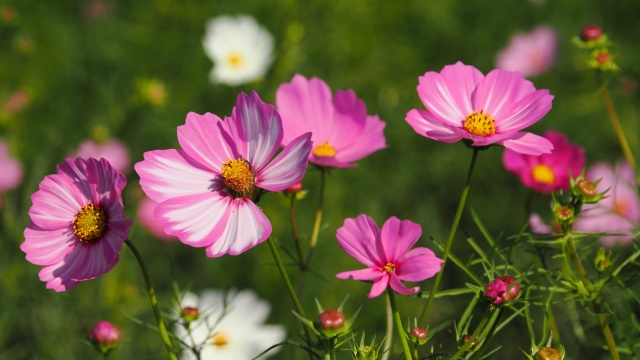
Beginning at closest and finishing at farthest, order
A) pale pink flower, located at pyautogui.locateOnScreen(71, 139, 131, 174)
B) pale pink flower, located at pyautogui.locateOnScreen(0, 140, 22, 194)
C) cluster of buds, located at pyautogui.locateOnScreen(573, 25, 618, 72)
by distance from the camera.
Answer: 1. cluster of buds, located at pyautogui.locateOnScreen(573, 25, 618, 72)
2. pale pink flower, located at pyautogui.locateOnScreen(0, 140, 22, 194)
3. pale pink flower, located at pyautogui.locateOnScreen(71, 139, 131, 174)

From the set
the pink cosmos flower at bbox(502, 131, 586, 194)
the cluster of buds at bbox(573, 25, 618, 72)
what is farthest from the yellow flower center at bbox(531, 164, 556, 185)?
the cluster of buds at bbox(573, 25, 618, 72)

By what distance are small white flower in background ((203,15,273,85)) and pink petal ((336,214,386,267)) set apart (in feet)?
5.95

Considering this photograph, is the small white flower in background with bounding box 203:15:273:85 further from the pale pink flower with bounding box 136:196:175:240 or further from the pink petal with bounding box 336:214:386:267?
the pink petal with bounding box 336:214:386:267

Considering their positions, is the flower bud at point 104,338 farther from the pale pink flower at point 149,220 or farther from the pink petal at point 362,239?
the pale pink flower at point 149,220

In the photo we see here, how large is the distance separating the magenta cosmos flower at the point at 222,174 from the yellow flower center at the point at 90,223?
0.05 m

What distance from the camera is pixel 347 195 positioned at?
6.69 feet

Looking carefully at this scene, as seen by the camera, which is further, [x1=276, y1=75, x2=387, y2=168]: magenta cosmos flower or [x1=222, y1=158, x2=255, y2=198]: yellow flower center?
[x1=276, y1=75, x2=387, y2=168]: magenta cosmos flower

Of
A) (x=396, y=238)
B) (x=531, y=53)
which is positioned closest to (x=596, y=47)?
(x=396, y=238)

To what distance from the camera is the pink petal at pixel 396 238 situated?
57 centimetres

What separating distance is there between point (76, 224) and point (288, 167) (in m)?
0.20

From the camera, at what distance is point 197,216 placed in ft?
1.98

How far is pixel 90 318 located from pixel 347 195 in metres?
0.77

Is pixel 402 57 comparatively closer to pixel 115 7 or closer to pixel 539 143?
pixel 115 7

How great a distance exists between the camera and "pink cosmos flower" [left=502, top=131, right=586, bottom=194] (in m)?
0.85
